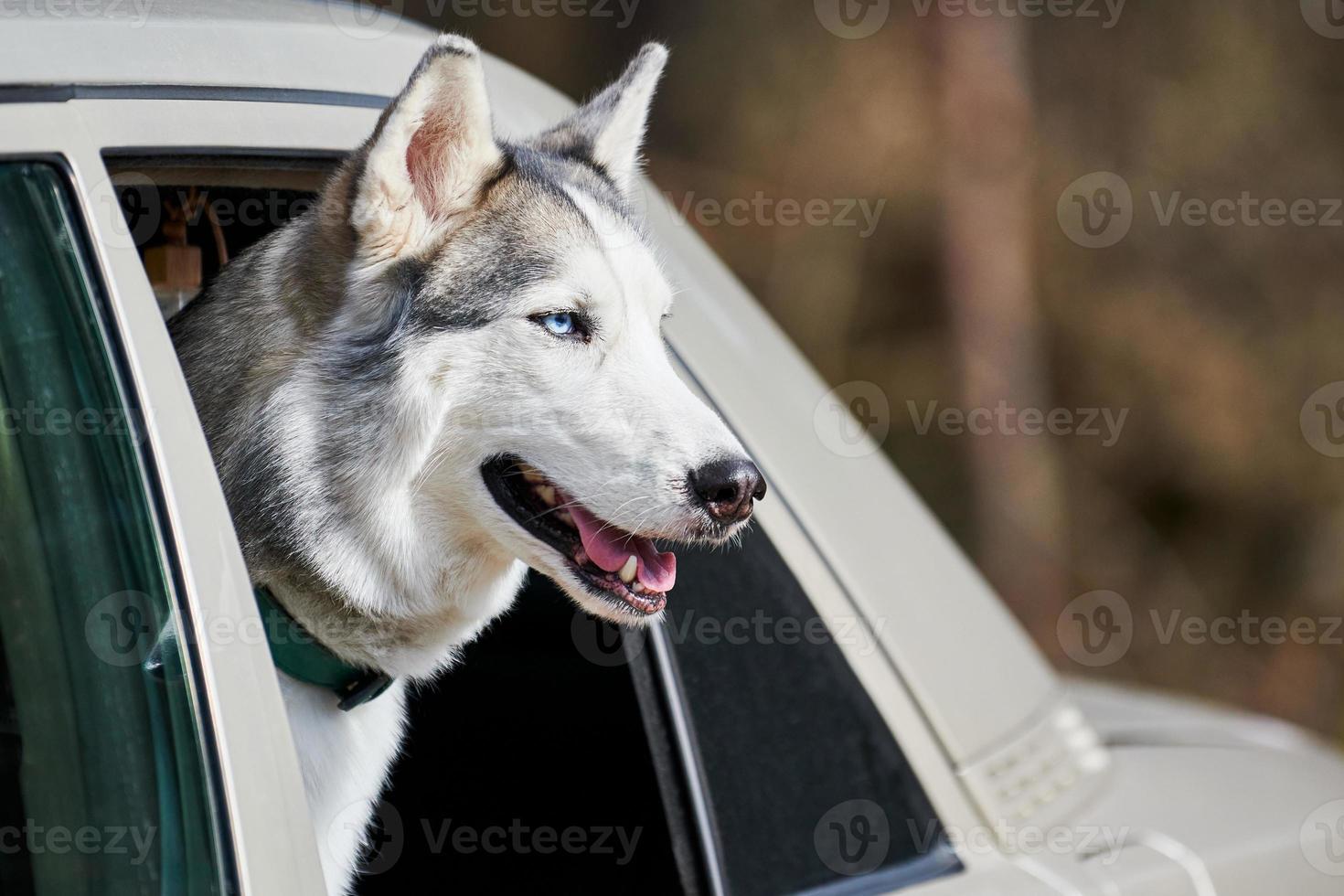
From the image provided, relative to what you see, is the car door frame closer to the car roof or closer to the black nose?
the car roof

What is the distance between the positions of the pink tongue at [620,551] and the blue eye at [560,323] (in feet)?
0.99

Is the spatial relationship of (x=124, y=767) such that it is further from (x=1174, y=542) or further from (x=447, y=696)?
(x=1174, y=542)

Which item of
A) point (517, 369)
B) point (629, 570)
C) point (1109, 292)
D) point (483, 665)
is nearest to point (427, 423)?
point (517, 369)

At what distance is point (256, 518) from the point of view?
200 centimetres

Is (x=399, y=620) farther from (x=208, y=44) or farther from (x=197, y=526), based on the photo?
(x=208, y=44)

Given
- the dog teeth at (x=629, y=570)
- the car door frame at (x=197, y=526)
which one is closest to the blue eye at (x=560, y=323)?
the dog teeth at (x=629, y=570)

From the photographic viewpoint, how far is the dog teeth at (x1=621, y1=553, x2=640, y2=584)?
2.04 m

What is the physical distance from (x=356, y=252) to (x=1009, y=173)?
27.4ft

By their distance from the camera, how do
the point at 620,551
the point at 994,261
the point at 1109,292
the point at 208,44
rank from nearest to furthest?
the point at 208,44 < the point at 620,551 < the point at 1109,292 < the point at 994,261

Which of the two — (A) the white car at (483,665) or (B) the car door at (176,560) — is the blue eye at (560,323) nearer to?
(A) the white car at (483,665)

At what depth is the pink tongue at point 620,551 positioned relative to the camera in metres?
2.06

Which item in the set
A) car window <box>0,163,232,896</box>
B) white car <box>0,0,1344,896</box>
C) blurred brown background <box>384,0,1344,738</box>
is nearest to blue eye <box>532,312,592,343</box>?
white car <box>0,0,1344,896</box>

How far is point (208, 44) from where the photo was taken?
179cm

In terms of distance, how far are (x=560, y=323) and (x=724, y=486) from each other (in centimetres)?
44
